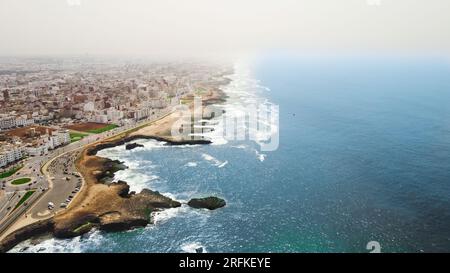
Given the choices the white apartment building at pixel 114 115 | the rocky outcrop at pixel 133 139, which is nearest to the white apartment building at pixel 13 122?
A: the white apartment building at pixel 114 115

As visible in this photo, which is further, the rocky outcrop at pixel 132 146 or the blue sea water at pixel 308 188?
the rocky outcrop at pixel 132 146

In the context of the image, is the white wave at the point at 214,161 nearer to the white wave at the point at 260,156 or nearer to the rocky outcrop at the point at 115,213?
the white wave at the point at 260,156

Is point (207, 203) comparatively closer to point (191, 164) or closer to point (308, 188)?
point (308, 188)

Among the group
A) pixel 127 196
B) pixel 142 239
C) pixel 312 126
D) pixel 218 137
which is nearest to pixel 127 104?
pixel 218 137

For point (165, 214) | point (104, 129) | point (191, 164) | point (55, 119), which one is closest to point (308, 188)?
point (165, 214)

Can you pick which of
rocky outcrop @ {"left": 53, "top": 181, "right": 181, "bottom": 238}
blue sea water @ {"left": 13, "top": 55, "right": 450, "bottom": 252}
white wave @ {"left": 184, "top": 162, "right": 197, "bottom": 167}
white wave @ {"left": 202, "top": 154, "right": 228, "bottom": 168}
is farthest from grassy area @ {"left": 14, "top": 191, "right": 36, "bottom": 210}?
white wave @ {"left": 202, "top": 154, "right": 228, "bottom": 168}

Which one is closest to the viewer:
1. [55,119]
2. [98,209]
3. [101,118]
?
[98,209]
